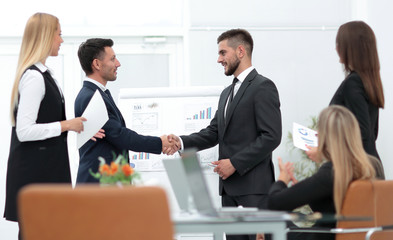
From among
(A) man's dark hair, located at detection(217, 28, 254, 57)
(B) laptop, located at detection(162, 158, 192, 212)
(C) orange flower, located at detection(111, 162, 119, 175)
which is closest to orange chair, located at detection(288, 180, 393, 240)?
(B) laptop, located at detection(162, 158, 192, 212)

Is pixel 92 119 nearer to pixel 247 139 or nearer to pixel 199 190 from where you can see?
pixel 247 139

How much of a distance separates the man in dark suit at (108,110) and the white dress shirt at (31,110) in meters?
0.58

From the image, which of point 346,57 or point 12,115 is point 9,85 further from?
point 346,57

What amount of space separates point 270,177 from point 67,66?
3.27 m

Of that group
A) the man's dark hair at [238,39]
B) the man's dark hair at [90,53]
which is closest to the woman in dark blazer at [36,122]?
the man's dark hair at [90,53]

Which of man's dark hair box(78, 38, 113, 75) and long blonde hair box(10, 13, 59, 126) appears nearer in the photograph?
long blonde hair box(10, 13, 59, 126)

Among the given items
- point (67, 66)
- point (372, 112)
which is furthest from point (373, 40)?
point (67, 66)

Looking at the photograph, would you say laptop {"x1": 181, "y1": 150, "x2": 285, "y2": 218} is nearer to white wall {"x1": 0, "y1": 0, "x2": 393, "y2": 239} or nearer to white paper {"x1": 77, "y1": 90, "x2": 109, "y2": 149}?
white paper {"x1": 77, "y1": 90, "x2": 109, "y2": 149}

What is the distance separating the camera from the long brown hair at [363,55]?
3.58 meters

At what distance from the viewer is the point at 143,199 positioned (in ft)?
6.93

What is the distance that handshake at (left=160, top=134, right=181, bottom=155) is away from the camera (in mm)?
4703

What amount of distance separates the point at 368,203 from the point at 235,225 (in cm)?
82

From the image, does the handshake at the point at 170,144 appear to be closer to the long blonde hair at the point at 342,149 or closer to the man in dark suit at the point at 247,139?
the man in dark suit at the point at 247,139

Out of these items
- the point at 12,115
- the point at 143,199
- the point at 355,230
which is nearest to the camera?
the point at 143,199
